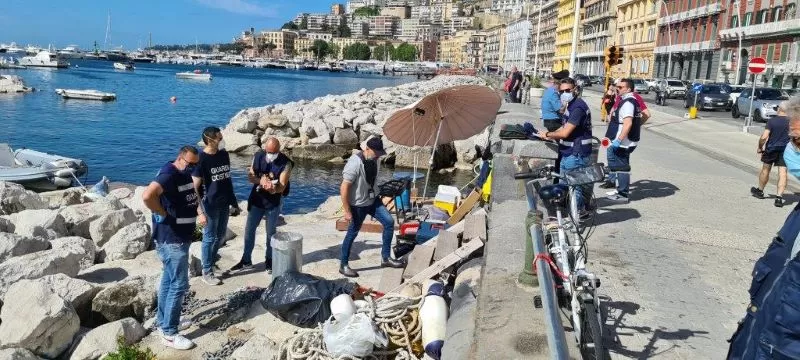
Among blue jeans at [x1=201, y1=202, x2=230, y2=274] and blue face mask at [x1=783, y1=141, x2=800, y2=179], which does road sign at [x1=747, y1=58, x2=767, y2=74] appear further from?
blue face mask at [x1=783, y1=141, x2=800, y2=179]

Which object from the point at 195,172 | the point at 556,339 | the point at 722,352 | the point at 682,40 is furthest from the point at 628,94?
the point at 682,40

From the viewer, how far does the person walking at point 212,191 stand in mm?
7344

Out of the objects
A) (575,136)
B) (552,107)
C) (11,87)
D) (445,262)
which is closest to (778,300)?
(445,262)

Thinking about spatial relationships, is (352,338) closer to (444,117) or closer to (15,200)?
(444,117)

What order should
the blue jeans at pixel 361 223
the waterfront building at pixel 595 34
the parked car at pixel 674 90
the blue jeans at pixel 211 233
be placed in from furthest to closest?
the waterfront building at pixel 595 34 → the parked car at pixel 674 90 → the blue jeans at pixel 361 223 → the blue jeans at pixel 211 233

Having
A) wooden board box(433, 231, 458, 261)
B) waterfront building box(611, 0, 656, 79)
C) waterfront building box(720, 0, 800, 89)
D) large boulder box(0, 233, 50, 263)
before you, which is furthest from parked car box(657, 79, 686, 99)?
large boulder box(0, 233, 50, 263)

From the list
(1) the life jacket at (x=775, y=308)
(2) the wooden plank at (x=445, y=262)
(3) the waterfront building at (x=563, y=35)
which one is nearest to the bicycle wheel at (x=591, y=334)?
(1) the life jacket at (x=775, y=308)

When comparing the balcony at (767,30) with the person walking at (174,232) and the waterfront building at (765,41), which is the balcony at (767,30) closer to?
the waterfront building at (765,41)

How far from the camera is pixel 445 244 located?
7418mm

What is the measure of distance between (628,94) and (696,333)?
453 cm

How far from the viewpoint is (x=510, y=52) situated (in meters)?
99.3

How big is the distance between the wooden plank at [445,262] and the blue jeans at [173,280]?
2164 mm

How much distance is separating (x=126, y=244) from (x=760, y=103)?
26.1 metres

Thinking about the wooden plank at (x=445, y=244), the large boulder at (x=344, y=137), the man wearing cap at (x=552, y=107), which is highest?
the man wearing cap at (x=552, y=107)
